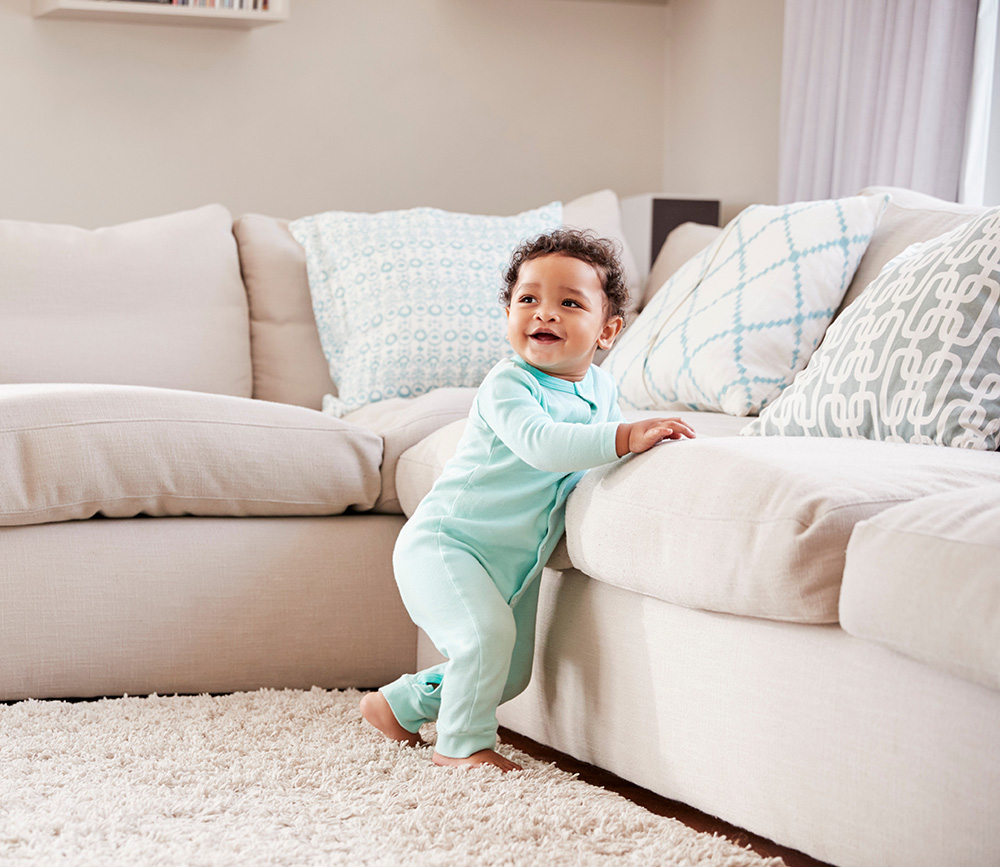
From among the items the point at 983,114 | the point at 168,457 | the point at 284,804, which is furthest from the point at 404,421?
the point at 983,114

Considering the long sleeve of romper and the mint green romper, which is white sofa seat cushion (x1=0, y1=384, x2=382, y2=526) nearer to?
the mint green romper

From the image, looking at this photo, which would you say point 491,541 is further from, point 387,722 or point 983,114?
point 983,114

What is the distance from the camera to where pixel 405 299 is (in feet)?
7.75

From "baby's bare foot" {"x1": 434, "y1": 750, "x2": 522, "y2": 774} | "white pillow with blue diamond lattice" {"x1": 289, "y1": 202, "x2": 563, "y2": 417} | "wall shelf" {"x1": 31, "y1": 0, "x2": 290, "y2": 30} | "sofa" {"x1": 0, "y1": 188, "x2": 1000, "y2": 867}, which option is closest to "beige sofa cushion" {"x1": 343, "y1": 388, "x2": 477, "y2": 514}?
"sofa" {"x1": 0, "y1": 188, "x2": 1000, "y2": 867}

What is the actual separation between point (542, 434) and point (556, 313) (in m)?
0.18

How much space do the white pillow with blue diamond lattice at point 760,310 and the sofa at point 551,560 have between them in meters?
0.06

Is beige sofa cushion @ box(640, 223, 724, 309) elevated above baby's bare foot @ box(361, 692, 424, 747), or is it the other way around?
beige sofa cushion @ box(640, 223, 724, 309)

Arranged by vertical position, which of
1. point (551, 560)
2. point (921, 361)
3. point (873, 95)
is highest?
point (873, 95)

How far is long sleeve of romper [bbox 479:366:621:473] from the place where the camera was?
1.28 meters

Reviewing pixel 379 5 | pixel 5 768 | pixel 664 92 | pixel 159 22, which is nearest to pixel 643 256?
pixel 664 92

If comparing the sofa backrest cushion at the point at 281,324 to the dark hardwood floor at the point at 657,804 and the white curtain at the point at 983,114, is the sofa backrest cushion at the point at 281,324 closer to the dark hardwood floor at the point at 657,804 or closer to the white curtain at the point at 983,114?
the dark hardwood floor at the point at 657,804

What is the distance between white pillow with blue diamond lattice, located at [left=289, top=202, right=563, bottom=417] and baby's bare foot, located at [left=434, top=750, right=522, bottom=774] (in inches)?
43.1

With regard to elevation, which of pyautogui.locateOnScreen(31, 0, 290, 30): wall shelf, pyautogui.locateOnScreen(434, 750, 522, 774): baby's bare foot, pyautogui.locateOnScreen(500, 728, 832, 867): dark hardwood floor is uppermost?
pyautogui.locateOnScreen(31, 0, 290, 30): wall shelf

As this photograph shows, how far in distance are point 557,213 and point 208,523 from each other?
128 cm
